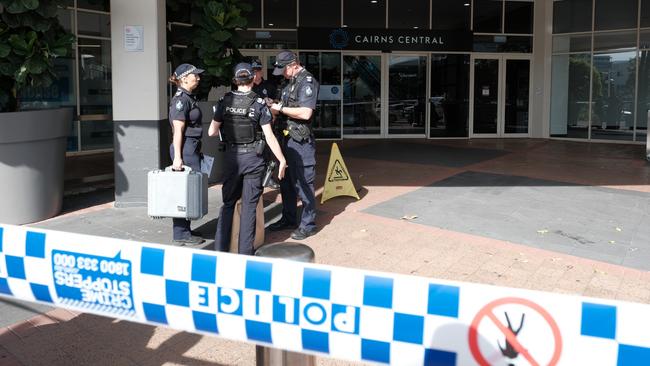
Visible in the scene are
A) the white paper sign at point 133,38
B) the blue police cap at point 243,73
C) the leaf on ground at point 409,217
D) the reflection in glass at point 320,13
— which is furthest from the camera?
the reflection in glass at point 320,13

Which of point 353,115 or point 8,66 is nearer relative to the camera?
point 8,66

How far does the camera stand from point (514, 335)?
7.29 feet

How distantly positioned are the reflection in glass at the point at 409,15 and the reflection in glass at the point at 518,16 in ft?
7.84

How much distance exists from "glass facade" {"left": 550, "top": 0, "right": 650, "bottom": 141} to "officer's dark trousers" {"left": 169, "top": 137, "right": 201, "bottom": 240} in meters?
13.3

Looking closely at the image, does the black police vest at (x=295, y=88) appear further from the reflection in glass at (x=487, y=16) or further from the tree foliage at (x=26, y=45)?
the reflection in glass at (x=487, y=16)

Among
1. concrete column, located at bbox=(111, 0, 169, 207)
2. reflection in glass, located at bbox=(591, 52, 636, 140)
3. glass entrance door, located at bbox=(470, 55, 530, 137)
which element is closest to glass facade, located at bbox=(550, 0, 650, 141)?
reflection in glass, located at bbox=(591, 52, 636, 140)

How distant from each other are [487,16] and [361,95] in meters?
4.17

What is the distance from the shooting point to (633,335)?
207 centimetres

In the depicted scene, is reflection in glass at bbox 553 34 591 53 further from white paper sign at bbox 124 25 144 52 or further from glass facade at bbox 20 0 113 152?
white paper sign at bbox 124 25 144 52

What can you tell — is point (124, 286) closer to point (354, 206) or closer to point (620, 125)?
point (354, 206)

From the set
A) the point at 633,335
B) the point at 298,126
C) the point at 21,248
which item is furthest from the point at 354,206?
the point at 633,335

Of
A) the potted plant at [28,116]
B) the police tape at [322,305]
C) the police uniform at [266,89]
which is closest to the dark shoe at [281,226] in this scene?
the police uniform at [266,89]

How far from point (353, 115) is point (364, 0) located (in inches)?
122

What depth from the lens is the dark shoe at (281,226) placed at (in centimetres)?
687
